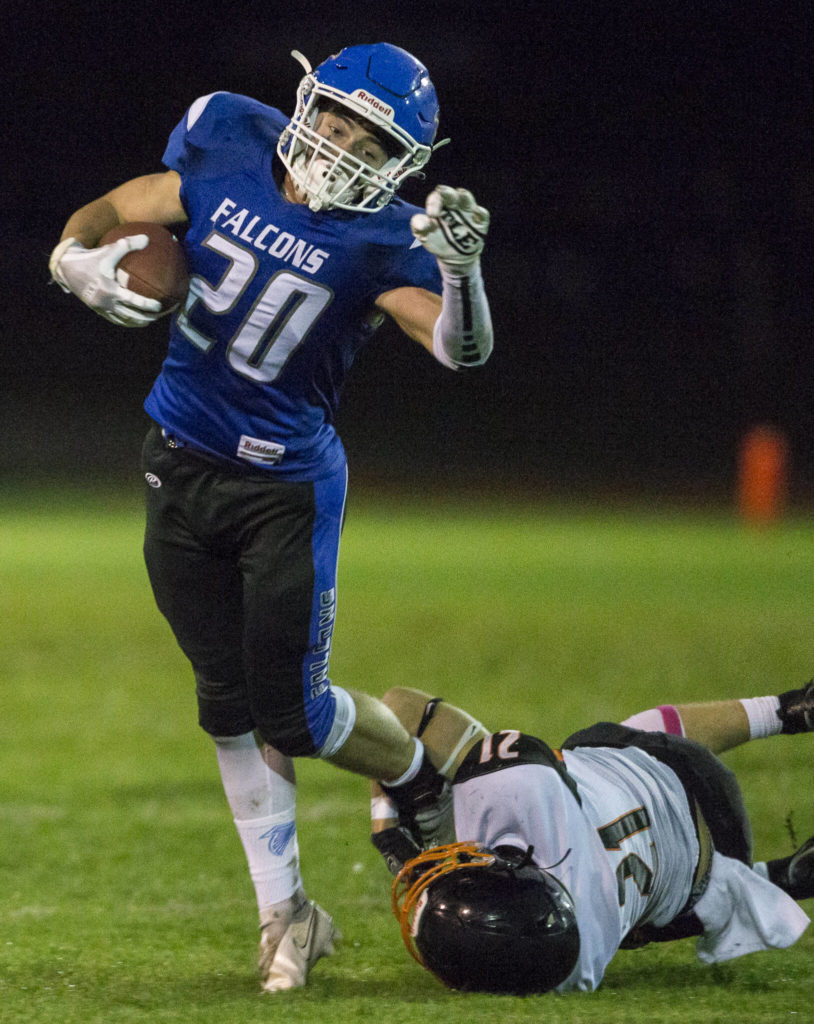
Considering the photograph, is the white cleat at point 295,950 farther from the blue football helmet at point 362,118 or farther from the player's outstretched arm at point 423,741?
the blue football helmet at point 362,118

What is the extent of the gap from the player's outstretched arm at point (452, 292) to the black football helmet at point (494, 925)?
0.89 meters

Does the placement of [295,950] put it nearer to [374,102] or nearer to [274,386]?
[274,386]

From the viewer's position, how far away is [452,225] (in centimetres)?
235

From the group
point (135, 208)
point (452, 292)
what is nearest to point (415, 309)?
point (452, 292)

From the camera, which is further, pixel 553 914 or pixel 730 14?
pixel 730 14

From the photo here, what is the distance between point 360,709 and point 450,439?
13.7 m

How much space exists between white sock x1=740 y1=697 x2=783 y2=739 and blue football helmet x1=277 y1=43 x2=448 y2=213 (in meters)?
1.49

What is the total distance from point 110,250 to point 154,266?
86mm

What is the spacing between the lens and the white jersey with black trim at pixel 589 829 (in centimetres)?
254

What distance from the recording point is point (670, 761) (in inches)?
119

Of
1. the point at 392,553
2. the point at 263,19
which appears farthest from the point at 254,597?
the point at 263,19

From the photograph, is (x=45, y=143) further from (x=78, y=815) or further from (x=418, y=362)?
(x=78, y=815)

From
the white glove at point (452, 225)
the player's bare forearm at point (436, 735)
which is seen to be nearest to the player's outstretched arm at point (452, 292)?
the white glove at point (452, 225)

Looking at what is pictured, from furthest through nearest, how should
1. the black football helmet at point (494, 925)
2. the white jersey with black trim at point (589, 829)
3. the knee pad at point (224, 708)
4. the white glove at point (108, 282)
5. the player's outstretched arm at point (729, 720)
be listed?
the player's outstretched arm at point (729, 720) → the knee pad at point (224, 708) → the white glove at point (108, 282) → the white jersey with black trim at point (589, 829) → the black football helmet at point (494, 925)
